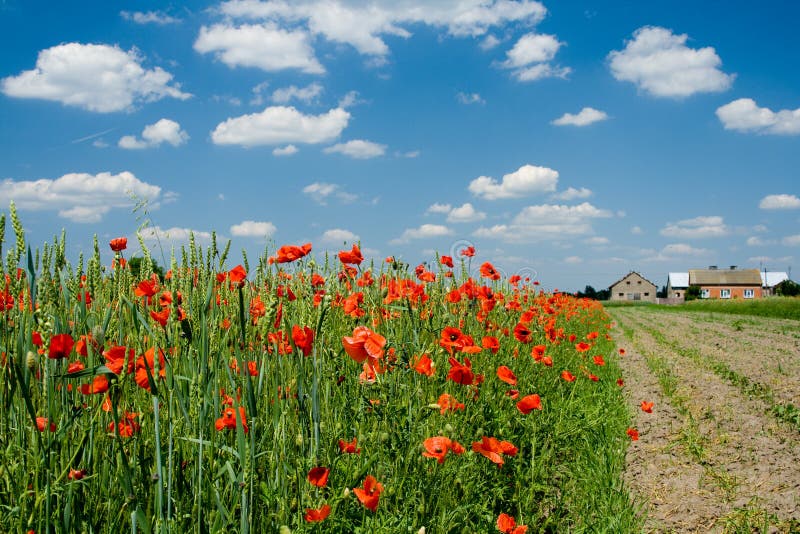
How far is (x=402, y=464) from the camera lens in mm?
2332

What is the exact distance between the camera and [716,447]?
4.28 meters

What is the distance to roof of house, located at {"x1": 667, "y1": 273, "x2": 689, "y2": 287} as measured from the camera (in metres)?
80.6

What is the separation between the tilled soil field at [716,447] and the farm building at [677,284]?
258ft

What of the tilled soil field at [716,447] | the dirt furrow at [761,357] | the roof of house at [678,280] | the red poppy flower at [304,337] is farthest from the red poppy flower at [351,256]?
the roof of house at [678,280]

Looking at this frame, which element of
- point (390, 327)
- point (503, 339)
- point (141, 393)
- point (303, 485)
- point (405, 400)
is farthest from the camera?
point (503, 339)

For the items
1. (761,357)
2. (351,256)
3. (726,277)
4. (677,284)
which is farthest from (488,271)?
(677,284)

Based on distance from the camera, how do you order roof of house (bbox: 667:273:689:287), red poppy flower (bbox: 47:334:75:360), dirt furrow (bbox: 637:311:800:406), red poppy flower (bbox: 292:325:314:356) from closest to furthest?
red poppy flower (bbox: 47:334:75:360) < red poppy flower (bbox: 292:325:314:356) < dirt furrow (bbox: 637:311:800:406) < roof of house (bbox: 667:273:689:287)

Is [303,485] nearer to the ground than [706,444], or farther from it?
farther from it

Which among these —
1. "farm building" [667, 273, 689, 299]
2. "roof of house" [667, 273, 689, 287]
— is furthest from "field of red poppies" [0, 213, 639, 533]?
"roof of house" [667, 273, 689, 287]

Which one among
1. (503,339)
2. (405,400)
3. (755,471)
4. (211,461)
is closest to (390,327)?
(405,400)

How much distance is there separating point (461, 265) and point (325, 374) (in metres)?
1.62

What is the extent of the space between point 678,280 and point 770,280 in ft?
38.5

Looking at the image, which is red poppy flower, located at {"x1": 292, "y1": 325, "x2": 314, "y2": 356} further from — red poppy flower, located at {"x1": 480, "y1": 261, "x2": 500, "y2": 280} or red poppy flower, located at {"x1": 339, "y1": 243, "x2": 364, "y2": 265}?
red poppy flower, located at {"x1": 480, "y1": 261, "x2": 500, "y2": 280}

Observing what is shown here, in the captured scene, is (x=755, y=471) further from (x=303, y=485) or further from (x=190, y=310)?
(x=190, y=310)
